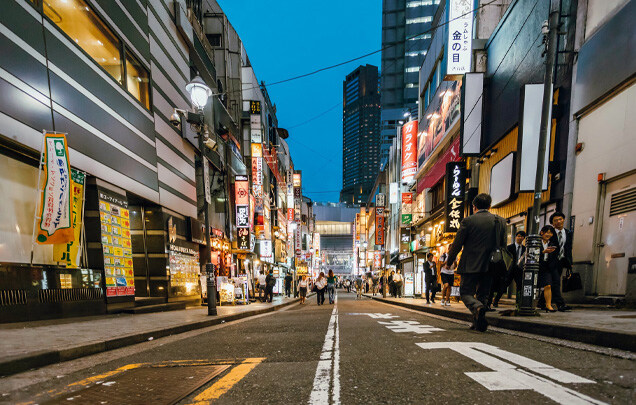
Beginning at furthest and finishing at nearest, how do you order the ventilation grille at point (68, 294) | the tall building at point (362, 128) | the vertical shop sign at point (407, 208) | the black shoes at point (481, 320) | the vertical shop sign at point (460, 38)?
the tall building at point (362, 128) < the vertical shop sign at point (407, 208) < the vertical shop sign at point (460, 38) < the ventilation grille at point (68, 294) < the black shoes at point (481, 320)

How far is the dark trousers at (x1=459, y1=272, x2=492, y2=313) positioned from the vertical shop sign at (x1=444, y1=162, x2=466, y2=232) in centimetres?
1102

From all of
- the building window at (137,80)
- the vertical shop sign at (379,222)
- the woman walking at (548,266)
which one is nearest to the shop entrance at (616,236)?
the woman walking at (548,266)

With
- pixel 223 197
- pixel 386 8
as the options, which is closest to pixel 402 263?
pixel 223 197

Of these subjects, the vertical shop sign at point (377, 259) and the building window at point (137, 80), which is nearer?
the building window at point (137, 80)

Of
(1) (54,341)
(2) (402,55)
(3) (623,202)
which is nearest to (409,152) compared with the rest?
(3) (623,202)

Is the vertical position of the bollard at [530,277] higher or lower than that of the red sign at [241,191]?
lower

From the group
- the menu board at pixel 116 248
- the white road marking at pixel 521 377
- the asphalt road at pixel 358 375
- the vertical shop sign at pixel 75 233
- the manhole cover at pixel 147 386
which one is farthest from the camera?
the menu board at pixel 116 248

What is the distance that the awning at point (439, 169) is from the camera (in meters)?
16.9

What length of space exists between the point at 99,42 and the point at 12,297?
23.5ft

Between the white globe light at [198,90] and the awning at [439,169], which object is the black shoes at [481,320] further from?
the awning at [439,169]

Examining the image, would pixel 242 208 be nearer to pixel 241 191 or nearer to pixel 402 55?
pixel 241 191

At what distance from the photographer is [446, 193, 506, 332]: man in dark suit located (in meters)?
4.43

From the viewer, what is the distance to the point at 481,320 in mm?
4387

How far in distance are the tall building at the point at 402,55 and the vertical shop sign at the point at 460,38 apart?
174 feet
